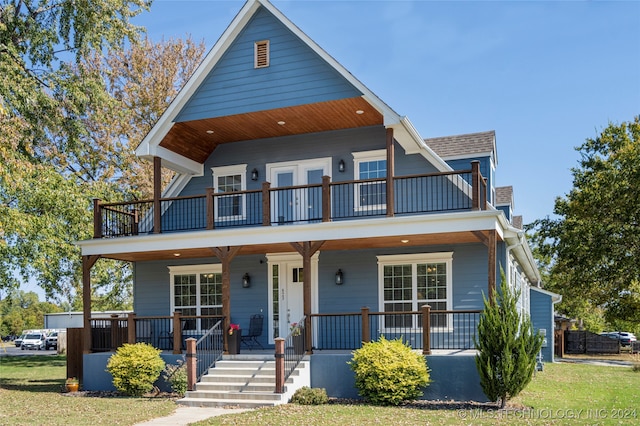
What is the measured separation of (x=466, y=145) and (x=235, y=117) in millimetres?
6717

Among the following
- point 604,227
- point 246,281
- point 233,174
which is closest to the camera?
point 246,281

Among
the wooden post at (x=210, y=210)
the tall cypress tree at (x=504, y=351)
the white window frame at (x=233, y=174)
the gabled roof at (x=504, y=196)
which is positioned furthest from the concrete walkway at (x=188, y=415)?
the gabled roof at (x=504, y=196)

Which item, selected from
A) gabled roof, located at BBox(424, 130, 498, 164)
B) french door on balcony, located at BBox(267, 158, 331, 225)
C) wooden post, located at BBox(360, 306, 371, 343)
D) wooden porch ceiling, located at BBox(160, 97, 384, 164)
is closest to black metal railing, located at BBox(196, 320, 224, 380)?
french door on balcony, located at BBox(267, 158, 331, 225)

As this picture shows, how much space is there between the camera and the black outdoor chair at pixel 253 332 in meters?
18.0

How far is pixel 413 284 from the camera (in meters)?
17.0

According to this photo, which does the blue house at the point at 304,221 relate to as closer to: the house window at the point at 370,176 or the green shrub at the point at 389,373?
the house window at the point at 370,176

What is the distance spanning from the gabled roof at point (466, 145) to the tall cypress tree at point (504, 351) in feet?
21.2

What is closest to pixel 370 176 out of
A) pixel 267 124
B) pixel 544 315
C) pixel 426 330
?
pixel 267 124

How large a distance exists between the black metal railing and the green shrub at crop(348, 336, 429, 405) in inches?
149

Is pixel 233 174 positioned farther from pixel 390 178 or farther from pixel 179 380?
pixel 179 380

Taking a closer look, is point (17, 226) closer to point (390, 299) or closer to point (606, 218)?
point (390, 299)

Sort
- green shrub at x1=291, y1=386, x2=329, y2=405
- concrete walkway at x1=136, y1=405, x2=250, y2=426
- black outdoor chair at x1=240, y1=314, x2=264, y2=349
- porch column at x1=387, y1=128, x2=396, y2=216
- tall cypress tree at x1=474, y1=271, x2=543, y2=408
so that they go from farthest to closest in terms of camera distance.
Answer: black outdoor chair at x1=240, y1=314, x2=264, y2=349 < porch column at x1=387, y1=128, x2=396, y2=216 < green shrub at x1=291, y1=386, x2=329, y2=405 < tall cypress tree at x1=474, y1=271, x2=543, y2=408 < concrete walkway at x1=136, y1=405, x2=250, y2=426

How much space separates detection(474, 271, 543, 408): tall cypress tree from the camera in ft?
40.7

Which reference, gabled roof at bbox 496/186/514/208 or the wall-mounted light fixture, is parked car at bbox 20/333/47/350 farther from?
gabled roof at bbox 496/186/514/208
